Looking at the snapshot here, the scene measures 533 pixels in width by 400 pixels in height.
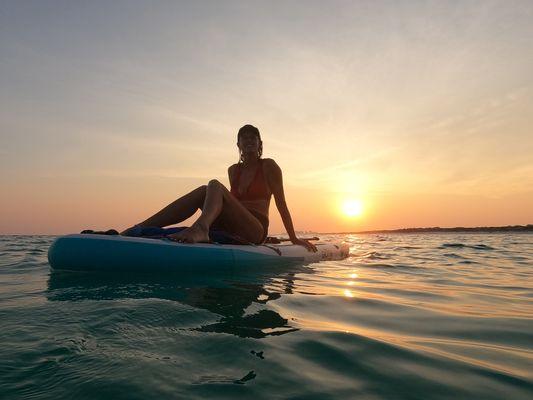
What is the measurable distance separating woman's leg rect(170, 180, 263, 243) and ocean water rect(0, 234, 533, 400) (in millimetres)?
984

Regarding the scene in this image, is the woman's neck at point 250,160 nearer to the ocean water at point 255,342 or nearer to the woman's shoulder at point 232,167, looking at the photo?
the woman's shoulder at point 232,167

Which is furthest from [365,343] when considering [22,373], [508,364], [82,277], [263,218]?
[263,218]

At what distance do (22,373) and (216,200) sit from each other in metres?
3.39

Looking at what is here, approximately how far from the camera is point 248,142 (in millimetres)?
5848

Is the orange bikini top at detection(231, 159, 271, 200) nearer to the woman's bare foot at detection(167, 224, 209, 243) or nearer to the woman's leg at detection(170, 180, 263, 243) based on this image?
the woman's leg at detection(170, 180, 263, 243)

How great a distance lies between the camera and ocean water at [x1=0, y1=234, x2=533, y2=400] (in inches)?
59.8

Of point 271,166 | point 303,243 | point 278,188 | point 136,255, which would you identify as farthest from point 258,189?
point 136,255

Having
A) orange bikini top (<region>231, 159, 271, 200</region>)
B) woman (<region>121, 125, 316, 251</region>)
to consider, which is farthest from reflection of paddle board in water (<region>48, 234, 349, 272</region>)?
orange bikini top (<region>231, 159, 271, 200</region>)

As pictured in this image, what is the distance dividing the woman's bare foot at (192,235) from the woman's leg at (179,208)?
1.39 ft

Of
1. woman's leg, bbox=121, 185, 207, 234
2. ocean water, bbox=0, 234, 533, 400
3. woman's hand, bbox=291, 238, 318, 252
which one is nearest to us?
ocean water, bbox=0, 234, 533, 400

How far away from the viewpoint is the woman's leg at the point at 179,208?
5.21 metres

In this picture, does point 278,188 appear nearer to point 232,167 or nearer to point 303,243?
point 232,167

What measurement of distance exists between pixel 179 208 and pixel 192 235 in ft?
1.93

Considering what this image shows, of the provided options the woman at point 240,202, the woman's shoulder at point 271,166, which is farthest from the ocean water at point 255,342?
the woman's shoulder at point 271,166
